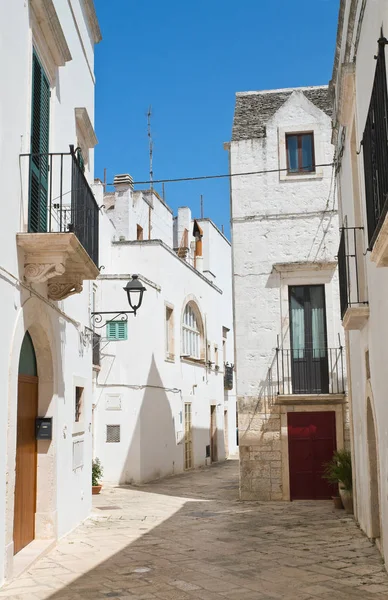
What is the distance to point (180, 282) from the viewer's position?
2134 cm

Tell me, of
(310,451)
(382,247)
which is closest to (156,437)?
Answer: (310,451)

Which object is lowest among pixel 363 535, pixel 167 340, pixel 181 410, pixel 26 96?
pixel 363 535

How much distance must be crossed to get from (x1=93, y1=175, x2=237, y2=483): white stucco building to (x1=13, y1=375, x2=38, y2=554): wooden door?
8.56 metres

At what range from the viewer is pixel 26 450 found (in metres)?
8.12

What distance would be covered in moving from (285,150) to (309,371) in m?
4.84

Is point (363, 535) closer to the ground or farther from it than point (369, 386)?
closer to the ground

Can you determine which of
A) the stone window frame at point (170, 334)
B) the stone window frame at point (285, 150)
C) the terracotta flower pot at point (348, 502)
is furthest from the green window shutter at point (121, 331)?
the terracotta flower pot at point (348, 502)

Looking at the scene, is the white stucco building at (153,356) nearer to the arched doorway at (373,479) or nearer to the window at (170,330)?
the window at (170,330)

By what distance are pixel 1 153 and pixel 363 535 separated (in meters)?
6.92

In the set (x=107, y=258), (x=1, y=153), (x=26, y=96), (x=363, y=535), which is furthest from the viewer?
(x=107, y=258)

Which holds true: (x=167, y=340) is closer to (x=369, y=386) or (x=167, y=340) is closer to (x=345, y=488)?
(x=345, y=488)

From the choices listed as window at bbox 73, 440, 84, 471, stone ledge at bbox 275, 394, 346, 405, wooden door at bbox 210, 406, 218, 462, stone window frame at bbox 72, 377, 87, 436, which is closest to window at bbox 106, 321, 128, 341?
stone ledge at bbox 275, 394, 346, 405

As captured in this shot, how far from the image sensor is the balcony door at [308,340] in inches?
546

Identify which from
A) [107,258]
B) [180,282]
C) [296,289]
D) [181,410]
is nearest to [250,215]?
[296,289]
